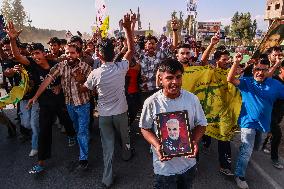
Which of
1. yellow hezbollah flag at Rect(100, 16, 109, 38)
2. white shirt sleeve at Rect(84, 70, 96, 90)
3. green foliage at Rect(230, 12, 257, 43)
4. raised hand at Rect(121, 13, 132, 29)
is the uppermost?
green foliage at Rect(230, 12, 257, 43)

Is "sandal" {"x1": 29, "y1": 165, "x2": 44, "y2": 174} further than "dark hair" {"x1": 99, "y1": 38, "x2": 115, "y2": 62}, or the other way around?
"sandal" {"x1": 29, "y1": 165, "x2": 44, "y2": 174}

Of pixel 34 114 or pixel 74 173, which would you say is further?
pixel 34 114

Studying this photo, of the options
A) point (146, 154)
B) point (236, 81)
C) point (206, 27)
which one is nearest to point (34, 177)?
point (146, 154)

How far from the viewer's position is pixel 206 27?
58.2 m

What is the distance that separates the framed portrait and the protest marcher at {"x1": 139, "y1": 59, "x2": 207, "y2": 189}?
73 millimetres

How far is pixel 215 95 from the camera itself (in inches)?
209

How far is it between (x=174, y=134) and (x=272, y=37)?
3.31 metres

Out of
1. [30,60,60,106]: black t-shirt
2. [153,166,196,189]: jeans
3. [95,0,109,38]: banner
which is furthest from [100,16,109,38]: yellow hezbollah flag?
[153,166,196,189]: jeans

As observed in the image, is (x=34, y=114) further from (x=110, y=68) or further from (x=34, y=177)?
(x=110, y=68)

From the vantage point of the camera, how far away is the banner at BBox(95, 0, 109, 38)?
486 inches

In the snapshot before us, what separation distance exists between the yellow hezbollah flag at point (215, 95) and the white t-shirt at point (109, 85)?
1170 millimetres

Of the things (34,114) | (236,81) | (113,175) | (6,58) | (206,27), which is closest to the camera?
(236,81)

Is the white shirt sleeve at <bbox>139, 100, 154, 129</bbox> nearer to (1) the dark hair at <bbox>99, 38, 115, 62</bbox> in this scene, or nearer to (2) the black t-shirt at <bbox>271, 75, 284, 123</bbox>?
(1) the dark hair at <bbox>99, 38, 115, 62</bbox>

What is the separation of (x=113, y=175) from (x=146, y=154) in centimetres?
111
